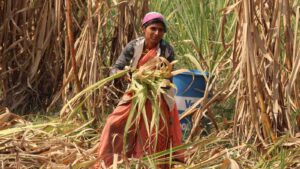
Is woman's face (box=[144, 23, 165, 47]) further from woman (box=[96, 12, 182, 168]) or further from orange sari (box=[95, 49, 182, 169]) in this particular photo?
orange sari (box=[95, 49, 182, 169])

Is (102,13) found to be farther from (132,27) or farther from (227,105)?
(227,105)

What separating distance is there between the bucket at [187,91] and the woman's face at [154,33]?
737 millimetres

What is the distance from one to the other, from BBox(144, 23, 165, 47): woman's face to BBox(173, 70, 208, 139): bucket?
0.74m

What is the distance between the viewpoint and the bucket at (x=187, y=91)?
6047mm

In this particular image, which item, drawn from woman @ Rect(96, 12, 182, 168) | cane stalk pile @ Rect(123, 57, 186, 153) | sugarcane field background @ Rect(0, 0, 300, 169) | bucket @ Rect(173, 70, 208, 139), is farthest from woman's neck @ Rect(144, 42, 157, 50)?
bucket @ Rect(173, 70, 208, 139)

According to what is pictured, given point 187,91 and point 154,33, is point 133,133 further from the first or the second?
point 187,91

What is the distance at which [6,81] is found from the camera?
736 cm

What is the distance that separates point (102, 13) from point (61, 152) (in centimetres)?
154

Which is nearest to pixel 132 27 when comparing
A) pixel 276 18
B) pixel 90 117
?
pixel 90 117

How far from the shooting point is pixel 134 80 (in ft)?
15.9

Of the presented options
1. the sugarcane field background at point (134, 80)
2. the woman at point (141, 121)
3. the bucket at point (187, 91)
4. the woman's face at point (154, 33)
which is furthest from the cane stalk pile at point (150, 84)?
the bucket at point (187, 91)

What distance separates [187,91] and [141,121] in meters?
0.91

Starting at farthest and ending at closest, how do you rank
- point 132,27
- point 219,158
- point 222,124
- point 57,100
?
point 57,100 → point 132,27 → point 222,124 → point 219,158

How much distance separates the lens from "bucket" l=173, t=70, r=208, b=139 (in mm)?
6047
